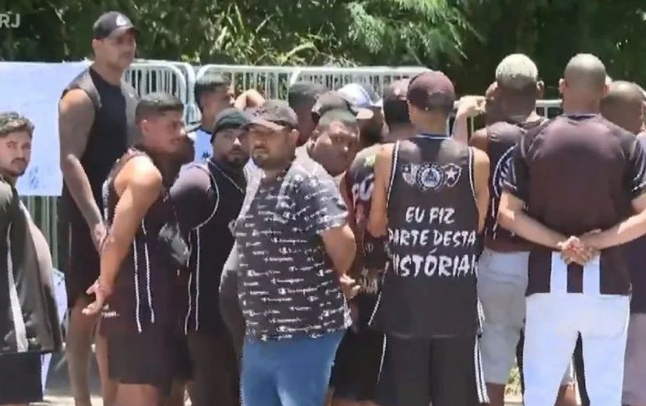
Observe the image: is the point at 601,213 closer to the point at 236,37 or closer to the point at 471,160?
the point at 471,160

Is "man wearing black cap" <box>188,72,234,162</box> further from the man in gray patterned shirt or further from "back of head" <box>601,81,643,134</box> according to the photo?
"back of head" <box>601,81,643,134</box>

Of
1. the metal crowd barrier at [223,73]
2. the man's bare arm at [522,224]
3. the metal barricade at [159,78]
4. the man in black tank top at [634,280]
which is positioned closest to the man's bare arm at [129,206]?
the man's bare arm at [522,224]

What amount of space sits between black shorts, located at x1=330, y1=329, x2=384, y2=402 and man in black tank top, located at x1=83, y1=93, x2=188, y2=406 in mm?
784

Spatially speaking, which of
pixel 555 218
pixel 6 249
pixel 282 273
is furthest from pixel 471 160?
pixel 6 249

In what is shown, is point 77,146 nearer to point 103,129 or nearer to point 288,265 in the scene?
point 103,129

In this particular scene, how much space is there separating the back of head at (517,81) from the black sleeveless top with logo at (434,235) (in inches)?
33.5

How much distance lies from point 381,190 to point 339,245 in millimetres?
411

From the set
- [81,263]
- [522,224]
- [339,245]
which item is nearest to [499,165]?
[522,224]

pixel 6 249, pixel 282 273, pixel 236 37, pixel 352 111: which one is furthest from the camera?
pixel 236 37

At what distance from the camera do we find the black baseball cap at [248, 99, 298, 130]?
5.30 meters

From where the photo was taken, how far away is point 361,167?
19.1 ft

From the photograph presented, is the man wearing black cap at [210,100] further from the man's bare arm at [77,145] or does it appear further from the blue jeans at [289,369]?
the blue jeans at [289,369]

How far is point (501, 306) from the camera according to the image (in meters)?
6.29

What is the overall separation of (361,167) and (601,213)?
41.3 inches
